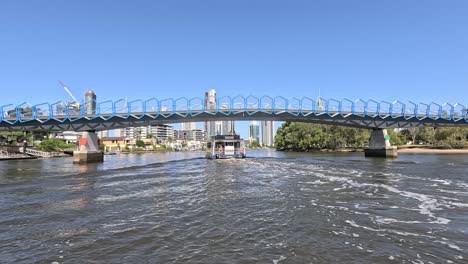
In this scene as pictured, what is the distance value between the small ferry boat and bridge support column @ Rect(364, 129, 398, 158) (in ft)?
105

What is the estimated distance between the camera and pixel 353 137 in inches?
5354

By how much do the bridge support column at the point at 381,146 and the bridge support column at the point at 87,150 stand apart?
61198 mm

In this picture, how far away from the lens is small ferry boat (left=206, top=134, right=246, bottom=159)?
229ft

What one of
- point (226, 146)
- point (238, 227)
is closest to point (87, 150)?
point (226, 146)

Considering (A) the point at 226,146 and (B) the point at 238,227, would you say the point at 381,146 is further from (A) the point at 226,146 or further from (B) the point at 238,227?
(B) the point at 238,227

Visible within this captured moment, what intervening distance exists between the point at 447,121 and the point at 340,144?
2707 inches

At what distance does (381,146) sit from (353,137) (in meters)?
59.3

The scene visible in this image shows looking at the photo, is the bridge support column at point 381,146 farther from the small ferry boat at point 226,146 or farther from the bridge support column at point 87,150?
the bridge support column at point 87,150

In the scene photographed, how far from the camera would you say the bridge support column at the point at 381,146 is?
249 ft

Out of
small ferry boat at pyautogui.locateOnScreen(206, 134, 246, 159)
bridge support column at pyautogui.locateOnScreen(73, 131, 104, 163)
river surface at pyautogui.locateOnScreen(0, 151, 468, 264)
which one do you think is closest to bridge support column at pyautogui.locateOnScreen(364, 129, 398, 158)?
small ferry boat at pyautogui.locateOnScreen(206, 134, 246, 159)

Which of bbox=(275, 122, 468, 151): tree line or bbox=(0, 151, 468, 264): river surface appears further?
bbox=(275, 122, 468, 151): tree line

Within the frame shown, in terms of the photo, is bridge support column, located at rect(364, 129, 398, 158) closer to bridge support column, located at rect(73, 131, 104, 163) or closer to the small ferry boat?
the small ferry boat

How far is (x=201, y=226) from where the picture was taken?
12.1m

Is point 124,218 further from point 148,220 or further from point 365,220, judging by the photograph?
point 365,220
